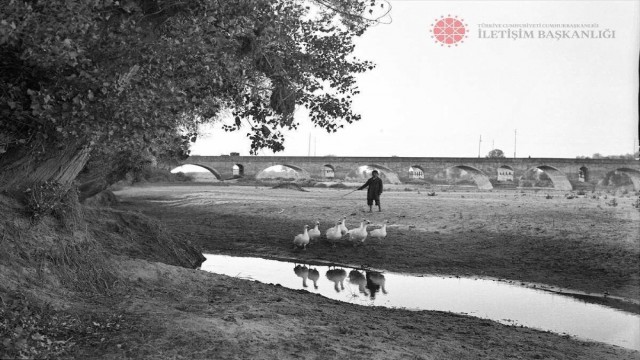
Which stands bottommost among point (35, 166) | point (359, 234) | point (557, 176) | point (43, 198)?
point (359, 234)

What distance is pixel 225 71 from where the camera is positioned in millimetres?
7105

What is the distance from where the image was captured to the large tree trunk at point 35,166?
6.80m

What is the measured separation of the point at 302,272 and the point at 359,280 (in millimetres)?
1664

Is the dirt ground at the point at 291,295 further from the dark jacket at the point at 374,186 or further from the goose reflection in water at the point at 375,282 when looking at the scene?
the dark jacket at the point at 374,186

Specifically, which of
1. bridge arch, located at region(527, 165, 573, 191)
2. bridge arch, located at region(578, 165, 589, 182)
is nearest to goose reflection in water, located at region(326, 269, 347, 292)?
bridge arch, located at region(527, 165, 573, 191)

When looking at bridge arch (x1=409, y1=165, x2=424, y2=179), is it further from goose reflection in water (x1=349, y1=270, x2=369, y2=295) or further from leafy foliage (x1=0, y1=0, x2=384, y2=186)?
leafy foliage (x1=0, y1=0, x2=384, y2=186)

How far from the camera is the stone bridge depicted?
73250mm

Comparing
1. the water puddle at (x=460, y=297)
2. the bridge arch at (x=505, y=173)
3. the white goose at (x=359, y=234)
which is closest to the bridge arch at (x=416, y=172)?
the bridge arch at (x=505, y=173)

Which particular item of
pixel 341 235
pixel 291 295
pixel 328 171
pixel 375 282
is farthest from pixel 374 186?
pixel 328 171

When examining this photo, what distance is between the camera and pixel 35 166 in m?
7.05

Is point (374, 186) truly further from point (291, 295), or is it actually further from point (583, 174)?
point (583, 174)

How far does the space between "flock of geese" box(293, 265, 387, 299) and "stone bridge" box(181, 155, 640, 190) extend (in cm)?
5970

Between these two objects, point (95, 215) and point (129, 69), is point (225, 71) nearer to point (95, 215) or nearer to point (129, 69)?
point (129, 69)

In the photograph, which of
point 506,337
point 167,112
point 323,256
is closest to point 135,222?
point 323,256
